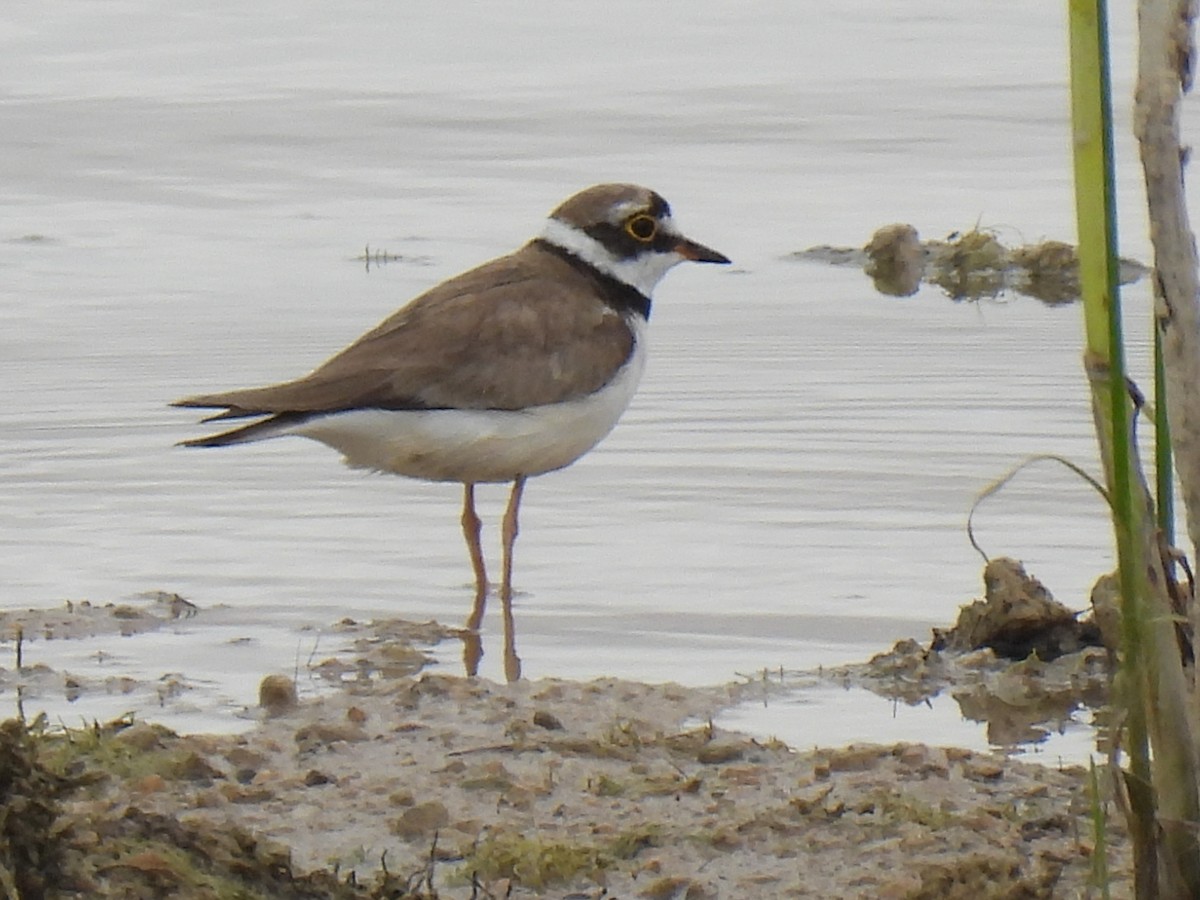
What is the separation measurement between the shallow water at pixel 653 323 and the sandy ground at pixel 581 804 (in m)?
0.57

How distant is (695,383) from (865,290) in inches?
75.4

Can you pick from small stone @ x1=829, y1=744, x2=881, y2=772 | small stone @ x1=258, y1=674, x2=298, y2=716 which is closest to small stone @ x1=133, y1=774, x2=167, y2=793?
small stone @ x1=258, y1=674, x2=298, y2=716

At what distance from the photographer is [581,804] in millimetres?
4449

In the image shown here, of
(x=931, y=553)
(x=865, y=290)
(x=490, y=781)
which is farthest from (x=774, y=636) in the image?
(x=865, y=290)

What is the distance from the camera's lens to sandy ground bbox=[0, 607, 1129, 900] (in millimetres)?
4012

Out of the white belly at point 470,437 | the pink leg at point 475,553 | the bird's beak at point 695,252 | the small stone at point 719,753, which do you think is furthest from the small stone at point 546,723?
the bird's beak at point 695,252

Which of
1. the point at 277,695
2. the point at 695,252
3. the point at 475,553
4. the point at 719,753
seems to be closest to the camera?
the point at 719,753

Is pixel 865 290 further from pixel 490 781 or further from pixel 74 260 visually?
pixel 490 781

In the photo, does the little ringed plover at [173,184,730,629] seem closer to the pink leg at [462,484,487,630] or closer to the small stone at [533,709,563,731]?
the pink leg at [462,484,487,630]

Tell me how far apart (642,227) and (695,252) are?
224 mm

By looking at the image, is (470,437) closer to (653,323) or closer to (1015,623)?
(1015,623)

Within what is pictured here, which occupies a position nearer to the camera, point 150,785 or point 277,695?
point 150,785

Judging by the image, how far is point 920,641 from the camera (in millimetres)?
5973

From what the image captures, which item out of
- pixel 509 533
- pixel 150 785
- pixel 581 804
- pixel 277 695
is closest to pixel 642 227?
pixel 509 533
